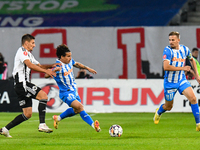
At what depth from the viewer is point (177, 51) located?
842cm

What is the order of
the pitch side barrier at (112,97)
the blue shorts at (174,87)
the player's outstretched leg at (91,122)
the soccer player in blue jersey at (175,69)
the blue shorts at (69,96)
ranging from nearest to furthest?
the player's outstretched leg at (91,122)
the blue shorts at (69,96)
the soccer player in blue jersey at (175,69)
the blue shorts at (174,87)
the pitch side barrier at (112,97)

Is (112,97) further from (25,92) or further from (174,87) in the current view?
(25,92)

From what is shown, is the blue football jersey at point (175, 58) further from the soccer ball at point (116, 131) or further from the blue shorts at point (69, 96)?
the blue shorts at point (69, 96)

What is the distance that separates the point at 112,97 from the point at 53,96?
215cm

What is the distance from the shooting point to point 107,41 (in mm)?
17250

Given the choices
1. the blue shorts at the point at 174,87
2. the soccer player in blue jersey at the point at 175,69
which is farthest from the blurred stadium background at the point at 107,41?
the soccer player in blue jersey at the point at 175,69

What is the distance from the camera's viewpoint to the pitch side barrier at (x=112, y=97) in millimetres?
14531

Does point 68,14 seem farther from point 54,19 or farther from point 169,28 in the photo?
point 169,28

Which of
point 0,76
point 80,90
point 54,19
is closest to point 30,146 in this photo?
point 80,90

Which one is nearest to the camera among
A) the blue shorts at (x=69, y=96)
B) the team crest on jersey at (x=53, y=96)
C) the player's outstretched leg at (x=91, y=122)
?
the player's outstretched leg at (x=91, y=122)

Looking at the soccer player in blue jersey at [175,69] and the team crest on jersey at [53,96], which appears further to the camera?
the team crest on jersey at [53,96]

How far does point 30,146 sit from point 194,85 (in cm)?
941

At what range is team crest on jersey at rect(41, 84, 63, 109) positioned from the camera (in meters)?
14.6

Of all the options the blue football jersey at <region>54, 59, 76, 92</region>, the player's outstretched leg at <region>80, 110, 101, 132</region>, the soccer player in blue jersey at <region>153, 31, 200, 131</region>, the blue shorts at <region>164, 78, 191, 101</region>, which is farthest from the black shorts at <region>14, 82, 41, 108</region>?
the blue shorts at <region>164, 78, 191, 101</region>
